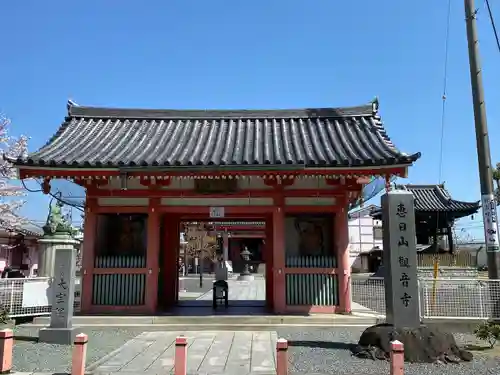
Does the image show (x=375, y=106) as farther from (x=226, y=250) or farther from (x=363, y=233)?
(x=363, y=233)

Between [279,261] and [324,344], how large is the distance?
3191 millimetres

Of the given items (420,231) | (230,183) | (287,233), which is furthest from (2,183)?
(420,231)

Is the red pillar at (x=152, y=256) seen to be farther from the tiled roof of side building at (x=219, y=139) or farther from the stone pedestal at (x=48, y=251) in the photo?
the stone pedestal at (x=48, y=251)

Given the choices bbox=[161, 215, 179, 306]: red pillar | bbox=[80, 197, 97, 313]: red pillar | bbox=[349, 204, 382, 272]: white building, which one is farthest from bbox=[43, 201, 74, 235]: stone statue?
bbox=[349, 204, 382, 272]: white building

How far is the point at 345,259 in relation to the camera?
1198 centimetres

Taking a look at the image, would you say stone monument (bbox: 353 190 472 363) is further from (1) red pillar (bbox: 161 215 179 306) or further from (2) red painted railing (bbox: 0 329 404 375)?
(1) red pillar (bbox: 161 215 179 306)

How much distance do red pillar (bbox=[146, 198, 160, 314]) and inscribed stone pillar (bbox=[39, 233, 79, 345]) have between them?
260 centimetres

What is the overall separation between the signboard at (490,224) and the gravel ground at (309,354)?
2550 millimetres

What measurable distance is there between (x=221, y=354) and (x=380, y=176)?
5880 millimetres

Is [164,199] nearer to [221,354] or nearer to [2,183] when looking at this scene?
[221,354]

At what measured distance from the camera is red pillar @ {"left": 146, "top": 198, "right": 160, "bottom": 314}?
39.3 ft

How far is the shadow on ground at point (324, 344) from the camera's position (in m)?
8.95

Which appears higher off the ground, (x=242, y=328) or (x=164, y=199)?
(x=164, y=199)

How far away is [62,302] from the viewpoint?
31.3ft
